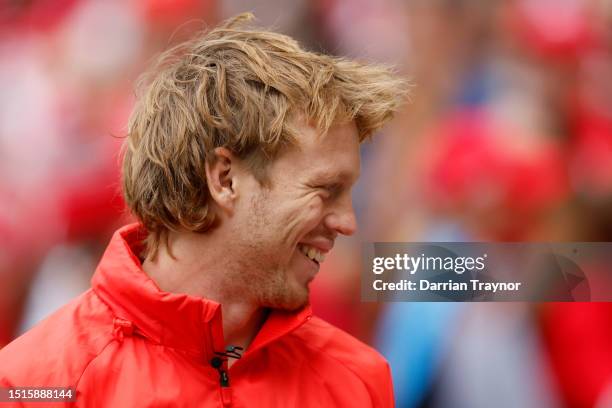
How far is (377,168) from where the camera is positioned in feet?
7.74

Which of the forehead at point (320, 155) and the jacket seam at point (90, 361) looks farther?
the forehead at point (320, 155)

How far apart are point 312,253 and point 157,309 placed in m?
0.35

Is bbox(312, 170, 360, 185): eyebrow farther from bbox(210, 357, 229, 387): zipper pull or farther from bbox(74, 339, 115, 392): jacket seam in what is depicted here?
bbox(74, 339, 115, 392): jacket seam

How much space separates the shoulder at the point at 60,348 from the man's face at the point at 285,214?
29cm

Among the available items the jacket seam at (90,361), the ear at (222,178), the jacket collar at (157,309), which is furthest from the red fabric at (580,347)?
the jacket seam at (90,361)

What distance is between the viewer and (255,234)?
1.67 meters

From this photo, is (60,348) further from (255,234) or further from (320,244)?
(320,244)

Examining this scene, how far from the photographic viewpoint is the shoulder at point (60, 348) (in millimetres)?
1527

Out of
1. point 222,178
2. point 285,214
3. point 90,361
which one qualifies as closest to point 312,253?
point 285,214

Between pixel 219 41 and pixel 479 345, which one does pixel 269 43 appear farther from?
pixel 479 345

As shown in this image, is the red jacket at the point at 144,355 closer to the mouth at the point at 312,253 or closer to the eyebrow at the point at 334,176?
the mouth at the point at 312,253

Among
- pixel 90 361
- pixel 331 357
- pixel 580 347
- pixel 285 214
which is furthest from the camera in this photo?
pixel 580 347

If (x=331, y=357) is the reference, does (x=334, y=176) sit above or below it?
above

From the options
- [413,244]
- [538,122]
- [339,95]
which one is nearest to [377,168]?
[413,244]
